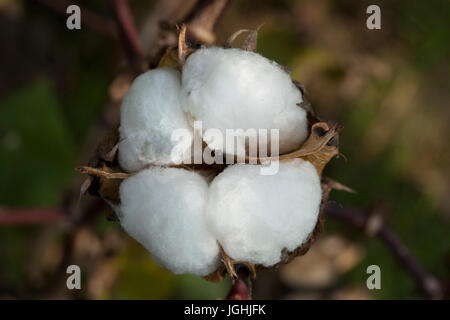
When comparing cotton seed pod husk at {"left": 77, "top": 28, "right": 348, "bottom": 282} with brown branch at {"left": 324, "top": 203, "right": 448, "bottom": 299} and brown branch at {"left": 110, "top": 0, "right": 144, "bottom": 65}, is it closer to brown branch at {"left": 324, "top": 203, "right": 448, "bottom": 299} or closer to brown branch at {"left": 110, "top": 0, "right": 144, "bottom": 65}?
brown branch at {"left": 110, "top": 0, "right": 144, "bottom": 65}

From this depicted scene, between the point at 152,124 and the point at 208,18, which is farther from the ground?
the point at 208,18

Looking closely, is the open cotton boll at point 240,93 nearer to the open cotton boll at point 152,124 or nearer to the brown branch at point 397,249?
the open cotton boll at point 152,124

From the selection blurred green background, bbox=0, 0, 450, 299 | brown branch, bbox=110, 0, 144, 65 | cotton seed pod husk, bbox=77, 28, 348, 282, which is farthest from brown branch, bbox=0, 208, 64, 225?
cotton seed pod husk, bbox=77, 28, 348, 282

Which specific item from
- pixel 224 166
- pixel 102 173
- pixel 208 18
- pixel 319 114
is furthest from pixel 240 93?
pixel 319 114

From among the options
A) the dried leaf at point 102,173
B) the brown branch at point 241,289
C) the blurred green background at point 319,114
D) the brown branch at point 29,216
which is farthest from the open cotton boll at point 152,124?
the blurred green background at point 319,114

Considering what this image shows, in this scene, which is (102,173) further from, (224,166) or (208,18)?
(208,18)

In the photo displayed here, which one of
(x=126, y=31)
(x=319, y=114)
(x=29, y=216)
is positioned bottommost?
(x=29, y=216)
